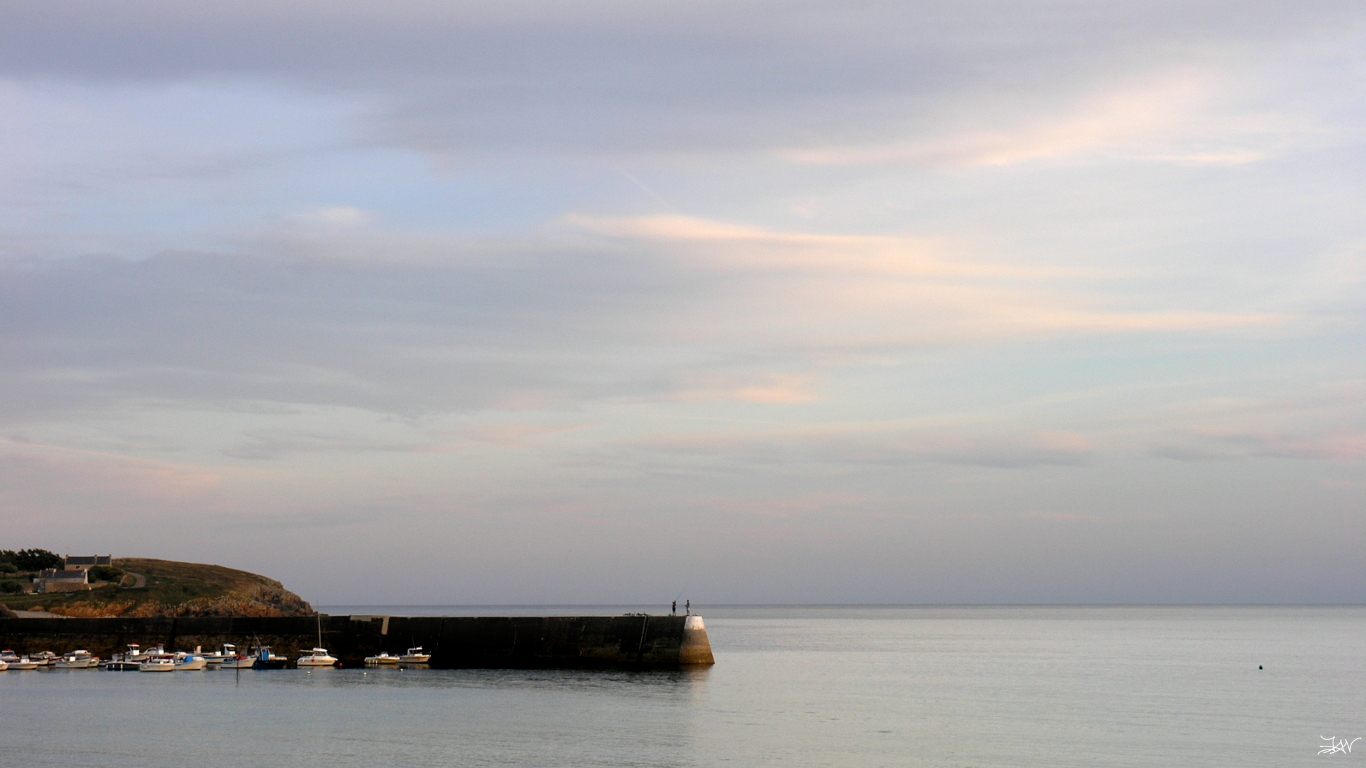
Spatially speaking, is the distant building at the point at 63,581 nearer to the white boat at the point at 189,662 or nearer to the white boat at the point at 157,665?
the white boat at the point at 157,665

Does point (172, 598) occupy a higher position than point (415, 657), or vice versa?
point (172, 598)

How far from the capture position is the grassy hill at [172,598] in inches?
3782

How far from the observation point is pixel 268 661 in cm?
7175

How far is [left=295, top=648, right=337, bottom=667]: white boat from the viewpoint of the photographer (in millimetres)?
70625

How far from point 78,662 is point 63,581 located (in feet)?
123

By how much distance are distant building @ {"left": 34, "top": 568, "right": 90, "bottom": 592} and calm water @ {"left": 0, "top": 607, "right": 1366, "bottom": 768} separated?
36.2 meters

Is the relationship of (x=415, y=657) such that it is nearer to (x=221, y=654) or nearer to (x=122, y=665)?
(x=221, y=654)

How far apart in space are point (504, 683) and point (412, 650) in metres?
11.1

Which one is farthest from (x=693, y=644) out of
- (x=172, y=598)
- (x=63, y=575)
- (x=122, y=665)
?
(x=63, y=575)

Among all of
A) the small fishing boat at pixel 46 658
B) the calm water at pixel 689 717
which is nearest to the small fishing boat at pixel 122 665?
the calm water at pixel 689 717

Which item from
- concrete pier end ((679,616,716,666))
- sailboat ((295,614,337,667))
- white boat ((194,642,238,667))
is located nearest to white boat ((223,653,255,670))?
white boat ((194,642,238,667))

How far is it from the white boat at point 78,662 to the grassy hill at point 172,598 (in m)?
11.7

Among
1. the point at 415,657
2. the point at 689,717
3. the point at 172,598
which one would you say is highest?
the point at 172,598

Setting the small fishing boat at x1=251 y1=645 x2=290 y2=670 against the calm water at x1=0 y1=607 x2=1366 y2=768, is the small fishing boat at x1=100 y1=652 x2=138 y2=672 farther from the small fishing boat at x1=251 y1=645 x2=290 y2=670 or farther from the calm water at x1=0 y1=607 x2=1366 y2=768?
the small fishing boat at x1=251 y1=645 x2=290 y2=670
